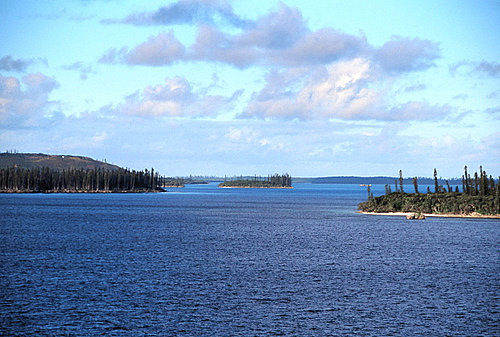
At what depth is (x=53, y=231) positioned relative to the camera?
9856 cm

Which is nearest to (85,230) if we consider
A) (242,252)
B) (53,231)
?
(53,231)

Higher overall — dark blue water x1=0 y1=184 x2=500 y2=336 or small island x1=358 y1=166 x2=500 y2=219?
small island x1=358 y1=166 x2=500 y2=219

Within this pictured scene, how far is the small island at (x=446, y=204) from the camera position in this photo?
471 feet

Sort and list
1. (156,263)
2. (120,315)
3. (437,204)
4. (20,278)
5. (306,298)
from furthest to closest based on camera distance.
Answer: (437,204) → (156,263) → (20,278) → (306,298) → (120,315)

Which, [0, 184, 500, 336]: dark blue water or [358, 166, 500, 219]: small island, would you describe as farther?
[358, 166, 500, 219]: small island

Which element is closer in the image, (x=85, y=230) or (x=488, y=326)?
(x=488, y=326)

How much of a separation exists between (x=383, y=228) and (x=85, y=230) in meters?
57.9

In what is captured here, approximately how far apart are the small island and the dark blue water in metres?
54.4

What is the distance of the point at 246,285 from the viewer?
49.0 m

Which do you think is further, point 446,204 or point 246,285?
point 446,204

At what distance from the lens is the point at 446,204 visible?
150875 mm

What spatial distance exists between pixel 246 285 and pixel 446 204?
11481 centimetres

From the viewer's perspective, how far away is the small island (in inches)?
5650

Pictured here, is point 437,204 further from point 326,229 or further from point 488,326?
point 488,326
